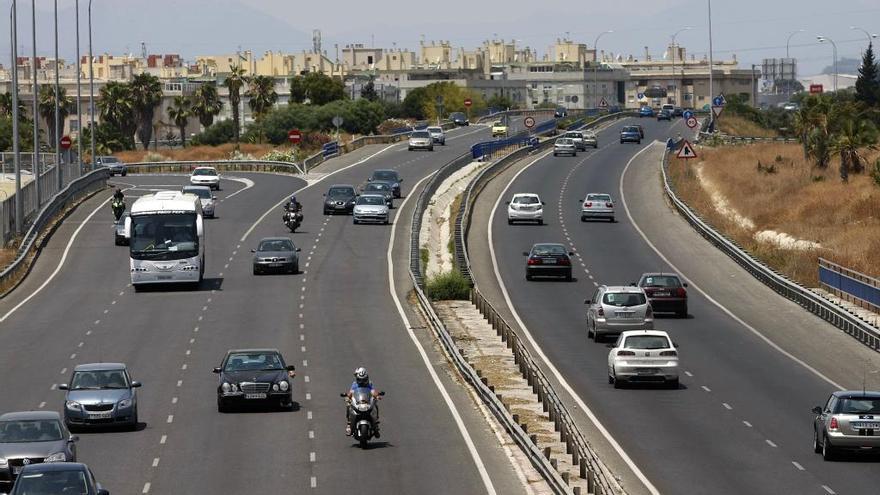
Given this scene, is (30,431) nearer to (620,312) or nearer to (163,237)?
(620,312)

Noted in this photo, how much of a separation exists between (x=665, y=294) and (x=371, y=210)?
26.8 m

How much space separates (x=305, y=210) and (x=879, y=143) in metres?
42.8

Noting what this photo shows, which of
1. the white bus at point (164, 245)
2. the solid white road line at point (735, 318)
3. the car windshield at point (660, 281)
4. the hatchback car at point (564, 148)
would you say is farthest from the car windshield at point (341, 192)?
the hatchback car at point (564, 148)

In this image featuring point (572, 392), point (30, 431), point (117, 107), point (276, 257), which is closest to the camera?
point (30, 431)

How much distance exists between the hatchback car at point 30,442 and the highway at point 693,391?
9.16m

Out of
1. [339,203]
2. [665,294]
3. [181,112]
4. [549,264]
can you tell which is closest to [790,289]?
[665,294]

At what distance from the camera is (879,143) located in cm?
10681

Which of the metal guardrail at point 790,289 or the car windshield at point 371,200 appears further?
the car windshield at point 371,200

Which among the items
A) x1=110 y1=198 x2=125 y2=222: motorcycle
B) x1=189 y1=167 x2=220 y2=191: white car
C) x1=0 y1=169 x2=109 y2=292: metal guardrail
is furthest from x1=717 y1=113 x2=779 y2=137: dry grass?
x1=110 y1=198 x2=125 y2=222: motorcycle

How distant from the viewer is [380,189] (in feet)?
273

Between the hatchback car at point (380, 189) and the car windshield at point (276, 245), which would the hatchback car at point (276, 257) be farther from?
the hatchback car at point (380, 189)

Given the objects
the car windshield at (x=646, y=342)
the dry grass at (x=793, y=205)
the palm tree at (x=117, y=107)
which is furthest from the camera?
the palm tree at (x=117, y=107)

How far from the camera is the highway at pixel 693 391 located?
88.4ft

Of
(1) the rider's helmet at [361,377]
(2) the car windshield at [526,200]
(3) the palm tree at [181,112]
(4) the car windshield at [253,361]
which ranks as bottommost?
(4) the car windshield at [253,361]
